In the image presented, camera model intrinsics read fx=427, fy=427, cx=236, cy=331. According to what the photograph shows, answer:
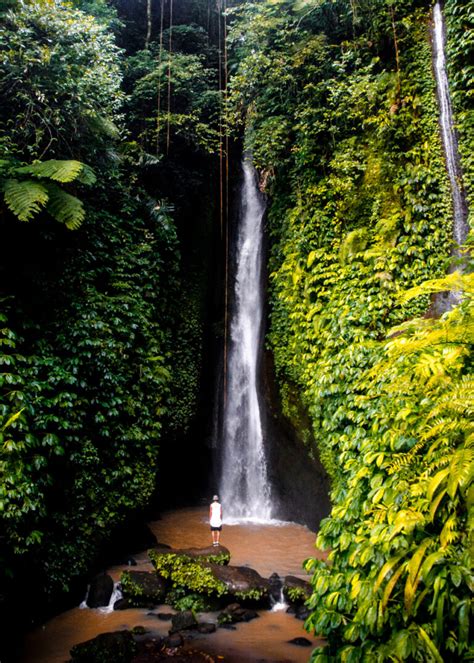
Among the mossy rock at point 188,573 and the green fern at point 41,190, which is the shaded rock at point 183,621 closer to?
the mossy rock at point 188,573

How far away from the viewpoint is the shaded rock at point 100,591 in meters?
6.93

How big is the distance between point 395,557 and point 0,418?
526cm

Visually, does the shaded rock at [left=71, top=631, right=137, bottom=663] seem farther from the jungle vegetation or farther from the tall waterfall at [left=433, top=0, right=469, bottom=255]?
the tall waterfall at [left=433, top=0, right=469, bottom=255]

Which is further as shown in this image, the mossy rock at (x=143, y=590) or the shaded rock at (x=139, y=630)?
the mossy rock at (x=143, y=590)

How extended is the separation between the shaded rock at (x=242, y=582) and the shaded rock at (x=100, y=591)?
1.69 metres

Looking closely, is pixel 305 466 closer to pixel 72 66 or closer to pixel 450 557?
pixel 450 557

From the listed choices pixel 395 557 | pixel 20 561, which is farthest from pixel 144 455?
pixel 395 557

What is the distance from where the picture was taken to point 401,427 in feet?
12.4

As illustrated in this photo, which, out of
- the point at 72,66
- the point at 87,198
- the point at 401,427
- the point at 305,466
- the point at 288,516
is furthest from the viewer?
the point at 288,516

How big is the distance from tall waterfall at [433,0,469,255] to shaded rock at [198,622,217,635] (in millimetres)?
6641

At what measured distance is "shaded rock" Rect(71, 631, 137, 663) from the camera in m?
5.35

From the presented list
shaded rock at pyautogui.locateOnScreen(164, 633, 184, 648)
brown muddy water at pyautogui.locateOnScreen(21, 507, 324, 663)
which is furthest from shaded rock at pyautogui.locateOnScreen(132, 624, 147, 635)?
shaded rock at pyautogui.locateOnScreen(164, 633, 184, 648)

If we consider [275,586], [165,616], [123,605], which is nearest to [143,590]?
[123,605]

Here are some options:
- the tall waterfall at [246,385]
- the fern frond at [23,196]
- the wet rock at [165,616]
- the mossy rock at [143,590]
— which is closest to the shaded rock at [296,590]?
the wet rock at [165,616]
